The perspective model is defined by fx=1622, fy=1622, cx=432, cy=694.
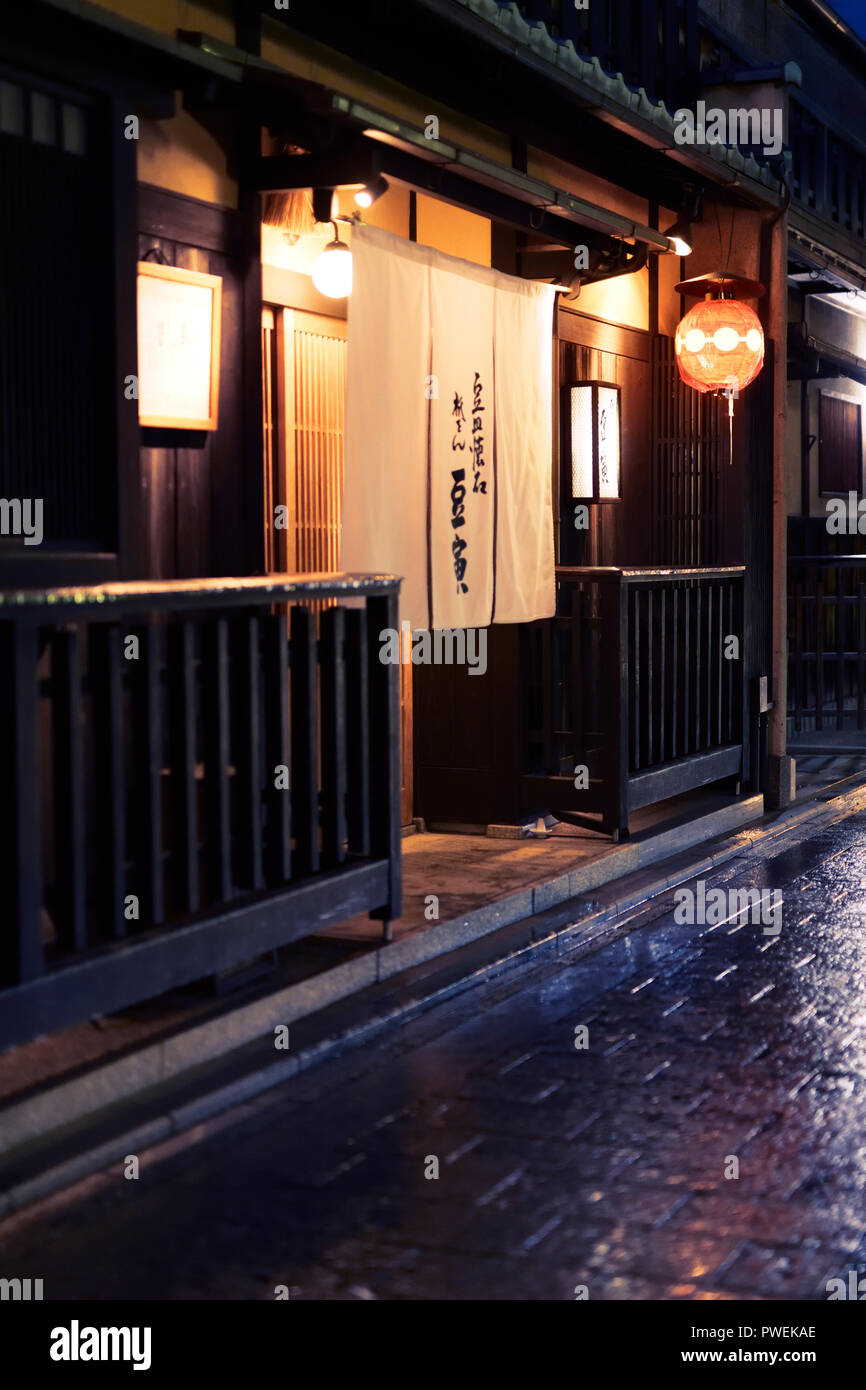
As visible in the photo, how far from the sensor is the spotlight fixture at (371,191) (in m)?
9.07

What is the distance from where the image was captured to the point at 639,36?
13328 millimetres

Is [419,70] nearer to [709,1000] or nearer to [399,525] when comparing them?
[399,525]

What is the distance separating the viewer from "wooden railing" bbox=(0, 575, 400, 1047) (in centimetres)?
581

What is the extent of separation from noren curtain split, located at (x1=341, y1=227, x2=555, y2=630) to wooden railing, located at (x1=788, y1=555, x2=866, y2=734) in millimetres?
9507

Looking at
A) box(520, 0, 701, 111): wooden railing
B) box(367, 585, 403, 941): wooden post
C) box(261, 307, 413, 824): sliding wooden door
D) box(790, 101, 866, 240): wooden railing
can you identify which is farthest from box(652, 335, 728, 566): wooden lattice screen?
box(367, 585, 403, 941): wooden post

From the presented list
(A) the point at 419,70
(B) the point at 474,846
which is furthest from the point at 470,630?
(A) the point at 419,70

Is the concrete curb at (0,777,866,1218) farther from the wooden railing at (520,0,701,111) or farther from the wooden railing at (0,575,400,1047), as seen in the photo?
the wooden railing at (520,0,701,111)

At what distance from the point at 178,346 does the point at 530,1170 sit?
4.88 metres

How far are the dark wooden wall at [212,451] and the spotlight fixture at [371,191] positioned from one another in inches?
26.8

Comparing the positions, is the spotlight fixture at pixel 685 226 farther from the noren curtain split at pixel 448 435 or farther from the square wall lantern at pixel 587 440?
the noren curtain split at pixel 448 435

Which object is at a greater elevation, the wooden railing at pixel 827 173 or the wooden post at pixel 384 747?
the wooden railing at pixel 827 173

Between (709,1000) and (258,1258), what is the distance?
3.75m

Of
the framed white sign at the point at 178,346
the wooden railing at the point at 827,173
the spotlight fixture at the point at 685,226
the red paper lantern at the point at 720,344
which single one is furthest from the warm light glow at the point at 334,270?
the wooden railing at the point at 827,173

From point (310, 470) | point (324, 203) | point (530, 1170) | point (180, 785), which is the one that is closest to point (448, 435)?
point (310, 470)
